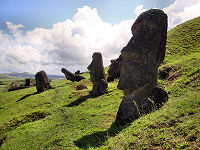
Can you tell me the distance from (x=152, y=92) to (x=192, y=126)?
13.2ft

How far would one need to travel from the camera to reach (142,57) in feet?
28.1

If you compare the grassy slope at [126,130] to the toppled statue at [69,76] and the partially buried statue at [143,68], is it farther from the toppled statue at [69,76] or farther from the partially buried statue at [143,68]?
the toppled statue at [69,76]

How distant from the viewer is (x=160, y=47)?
364 inches

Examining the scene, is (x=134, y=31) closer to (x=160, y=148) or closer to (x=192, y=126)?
(x=192, y=126)

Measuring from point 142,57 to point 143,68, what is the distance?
2.41 feet

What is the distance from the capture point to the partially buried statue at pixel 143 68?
27.5ft

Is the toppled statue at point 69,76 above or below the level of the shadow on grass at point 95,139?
above

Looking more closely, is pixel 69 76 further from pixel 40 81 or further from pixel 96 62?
pixel 96 62

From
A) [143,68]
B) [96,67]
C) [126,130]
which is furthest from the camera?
[96,67]

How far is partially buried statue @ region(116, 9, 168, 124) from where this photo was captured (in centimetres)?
837

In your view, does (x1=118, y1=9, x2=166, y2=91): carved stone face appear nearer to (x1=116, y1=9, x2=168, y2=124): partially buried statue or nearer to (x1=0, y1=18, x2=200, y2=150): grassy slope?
(x1=116, y1=9, x2=168, y2=124): partially buried statue

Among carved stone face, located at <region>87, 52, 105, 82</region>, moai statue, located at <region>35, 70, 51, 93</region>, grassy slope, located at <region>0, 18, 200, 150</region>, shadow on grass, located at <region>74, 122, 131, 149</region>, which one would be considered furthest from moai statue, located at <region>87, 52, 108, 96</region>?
moai statue, located at <region>35, 70, 51, 93</region>

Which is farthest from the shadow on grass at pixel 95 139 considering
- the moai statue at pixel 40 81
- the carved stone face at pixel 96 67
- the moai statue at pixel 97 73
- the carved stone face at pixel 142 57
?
the moai statue at pixel 40 81

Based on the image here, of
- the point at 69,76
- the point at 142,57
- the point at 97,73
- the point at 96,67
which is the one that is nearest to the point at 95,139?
the point at 142,57
